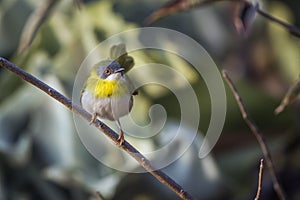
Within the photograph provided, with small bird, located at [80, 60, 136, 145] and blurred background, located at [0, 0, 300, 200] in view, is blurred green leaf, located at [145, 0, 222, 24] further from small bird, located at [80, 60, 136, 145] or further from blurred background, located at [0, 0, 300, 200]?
blurred background, located at [0, 0, 300, 200]

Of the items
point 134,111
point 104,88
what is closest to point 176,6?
point 104,88

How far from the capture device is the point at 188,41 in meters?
1.32

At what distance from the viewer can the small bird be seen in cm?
56

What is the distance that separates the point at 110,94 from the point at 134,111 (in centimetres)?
62

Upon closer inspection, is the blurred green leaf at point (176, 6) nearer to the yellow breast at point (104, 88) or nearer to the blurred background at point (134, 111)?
the yellow breast at point (104, 88)

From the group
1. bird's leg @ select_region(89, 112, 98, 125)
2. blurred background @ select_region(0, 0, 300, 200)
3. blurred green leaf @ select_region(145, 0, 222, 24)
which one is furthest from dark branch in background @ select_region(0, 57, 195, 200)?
blurred background @ select_region(0, 0, 300, 200)

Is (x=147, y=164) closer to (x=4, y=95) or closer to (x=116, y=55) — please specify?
(x=116, y=55)

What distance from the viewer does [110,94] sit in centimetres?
57

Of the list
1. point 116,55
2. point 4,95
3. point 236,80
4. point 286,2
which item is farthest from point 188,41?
point 116,55

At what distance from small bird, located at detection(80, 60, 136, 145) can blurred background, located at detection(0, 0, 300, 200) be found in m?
0.50

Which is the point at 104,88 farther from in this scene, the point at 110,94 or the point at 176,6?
the point at 176,6

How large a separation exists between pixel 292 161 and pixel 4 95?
53 cm

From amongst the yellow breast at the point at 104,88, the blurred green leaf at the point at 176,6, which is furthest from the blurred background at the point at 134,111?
the yellow breast at the point at 104,88

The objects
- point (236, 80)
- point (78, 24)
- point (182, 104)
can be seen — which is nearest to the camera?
point (182, 104)
